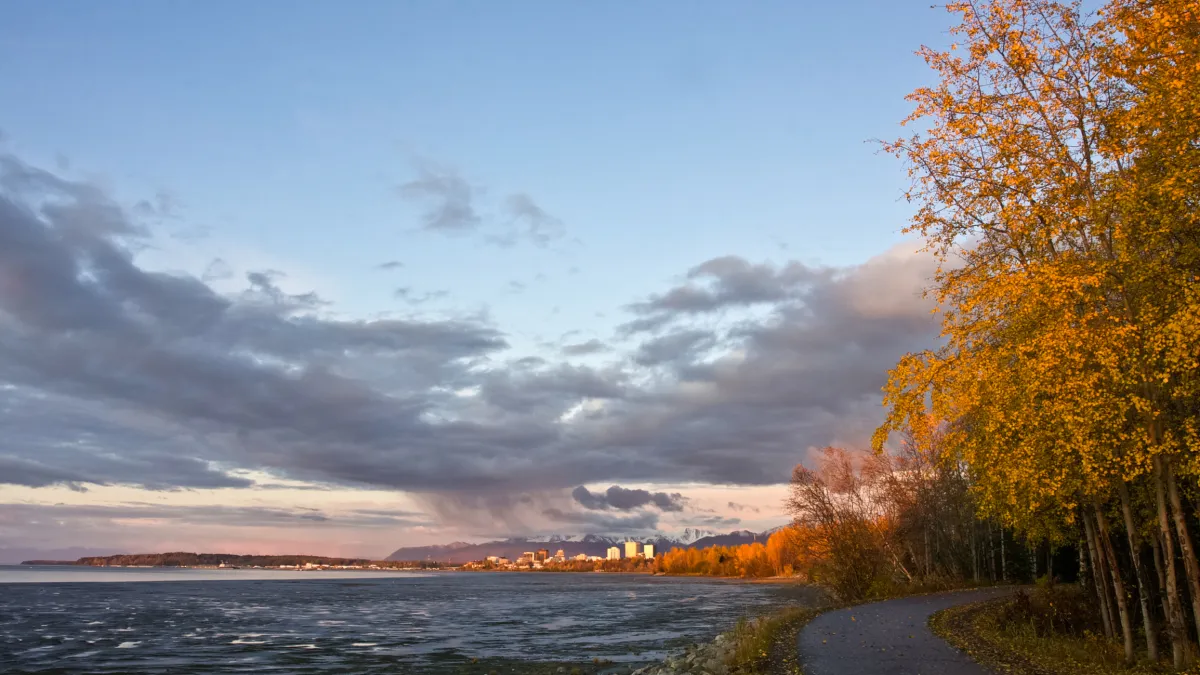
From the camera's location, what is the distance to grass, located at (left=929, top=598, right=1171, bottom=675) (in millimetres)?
20094

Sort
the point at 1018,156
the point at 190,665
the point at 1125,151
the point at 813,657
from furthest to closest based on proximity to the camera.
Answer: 1. the point at 190,665
2. the point at 813,657
3. the point at 1018,156
4. the point at 1125,151

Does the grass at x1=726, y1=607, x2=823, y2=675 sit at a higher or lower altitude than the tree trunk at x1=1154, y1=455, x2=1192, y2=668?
lower

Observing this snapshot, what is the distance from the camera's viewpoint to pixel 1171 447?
16.4 metres

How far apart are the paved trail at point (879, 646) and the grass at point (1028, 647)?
25.8 inches

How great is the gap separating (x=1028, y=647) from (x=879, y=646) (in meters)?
4.34

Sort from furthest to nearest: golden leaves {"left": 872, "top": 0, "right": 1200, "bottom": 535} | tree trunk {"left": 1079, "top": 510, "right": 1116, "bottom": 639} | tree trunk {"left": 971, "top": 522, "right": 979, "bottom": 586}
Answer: tree trunk {"left": 971, "top": 522, "right": 979, "bottom": 586} < tree trunk {"left": 1079, "top": 510, "right": 1116, "bottom": 639} < golden leaves {"left": 872, "top": 0, "right": 1200, "bottom": 535}

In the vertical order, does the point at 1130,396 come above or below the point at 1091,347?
below

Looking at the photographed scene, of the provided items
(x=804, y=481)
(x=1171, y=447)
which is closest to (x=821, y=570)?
A: (x=804, y=481)

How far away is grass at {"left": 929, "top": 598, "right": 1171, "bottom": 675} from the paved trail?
655 mm

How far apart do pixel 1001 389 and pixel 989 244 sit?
15.4 ft

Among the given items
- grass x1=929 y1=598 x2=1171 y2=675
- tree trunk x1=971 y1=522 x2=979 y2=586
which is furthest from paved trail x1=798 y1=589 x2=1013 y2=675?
tree trunk x1=971 y1=522 x2=979 y2=586

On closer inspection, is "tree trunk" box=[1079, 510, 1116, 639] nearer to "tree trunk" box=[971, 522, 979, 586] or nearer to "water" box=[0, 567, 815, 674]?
"water" box=[0, 567, 815, 674]

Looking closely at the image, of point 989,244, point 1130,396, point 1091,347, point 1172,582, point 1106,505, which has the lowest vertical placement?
point 1172,582

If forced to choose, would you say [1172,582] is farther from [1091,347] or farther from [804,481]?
[804,481]
